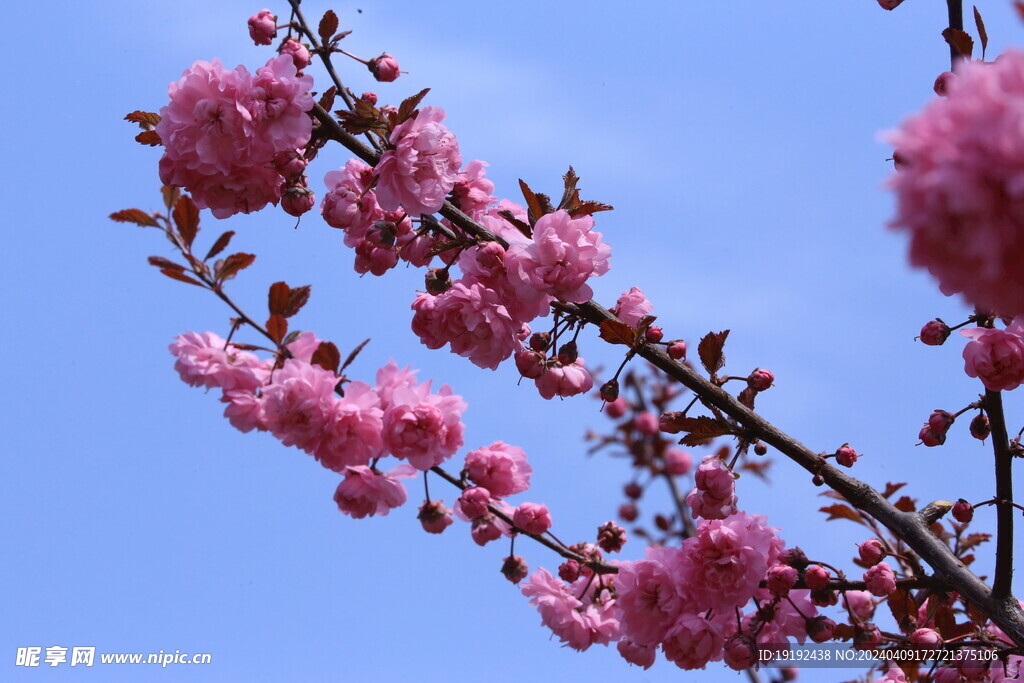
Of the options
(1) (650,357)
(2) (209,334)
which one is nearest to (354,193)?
(2) (209,334)

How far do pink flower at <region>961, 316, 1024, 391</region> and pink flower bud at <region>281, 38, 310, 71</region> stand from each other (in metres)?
1.98

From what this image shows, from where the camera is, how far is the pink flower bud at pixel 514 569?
2.97m

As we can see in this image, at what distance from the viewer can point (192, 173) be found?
2.31 meters

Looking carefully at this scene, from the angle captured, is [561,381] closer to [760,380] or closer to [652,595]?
[760,380]

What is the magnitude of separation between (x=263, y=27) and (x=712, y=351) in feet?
5.22

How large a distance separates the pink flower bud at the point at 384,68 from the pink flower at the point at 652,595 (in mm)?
1628

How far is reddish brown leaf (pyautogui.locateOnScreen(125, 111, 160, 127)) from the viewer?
2.43 meters

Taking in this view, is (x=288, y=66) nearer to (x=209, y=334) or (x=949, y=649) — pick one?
(x=209, y=334)

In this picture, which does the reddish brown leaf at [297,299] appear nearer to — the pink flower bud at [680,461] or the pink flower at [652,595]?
the pink flower at [652,595]

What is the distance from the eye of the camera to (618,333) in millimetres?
2248

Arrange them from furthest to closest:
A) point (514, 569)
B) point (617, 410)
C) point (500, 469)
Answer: point (617, 410) < point (514, 569) < point (500, 469)

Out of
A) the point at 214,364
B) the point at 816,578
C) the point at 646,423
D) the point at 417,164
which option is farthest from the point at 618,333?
the point at 646,423

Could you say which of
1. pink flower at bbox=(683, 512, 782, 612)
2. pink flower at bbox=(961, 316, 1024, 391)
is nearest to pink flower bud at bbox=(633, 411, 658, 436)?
pink flower at bbox=(683, 512, 782, 612)

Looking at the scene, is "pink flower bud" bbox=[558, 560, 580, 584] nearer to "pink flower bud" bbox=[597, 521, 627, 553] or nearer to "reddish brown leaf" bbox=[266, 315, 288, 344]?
"pink flower bud" bbox=[597, 521, 627, 553]
